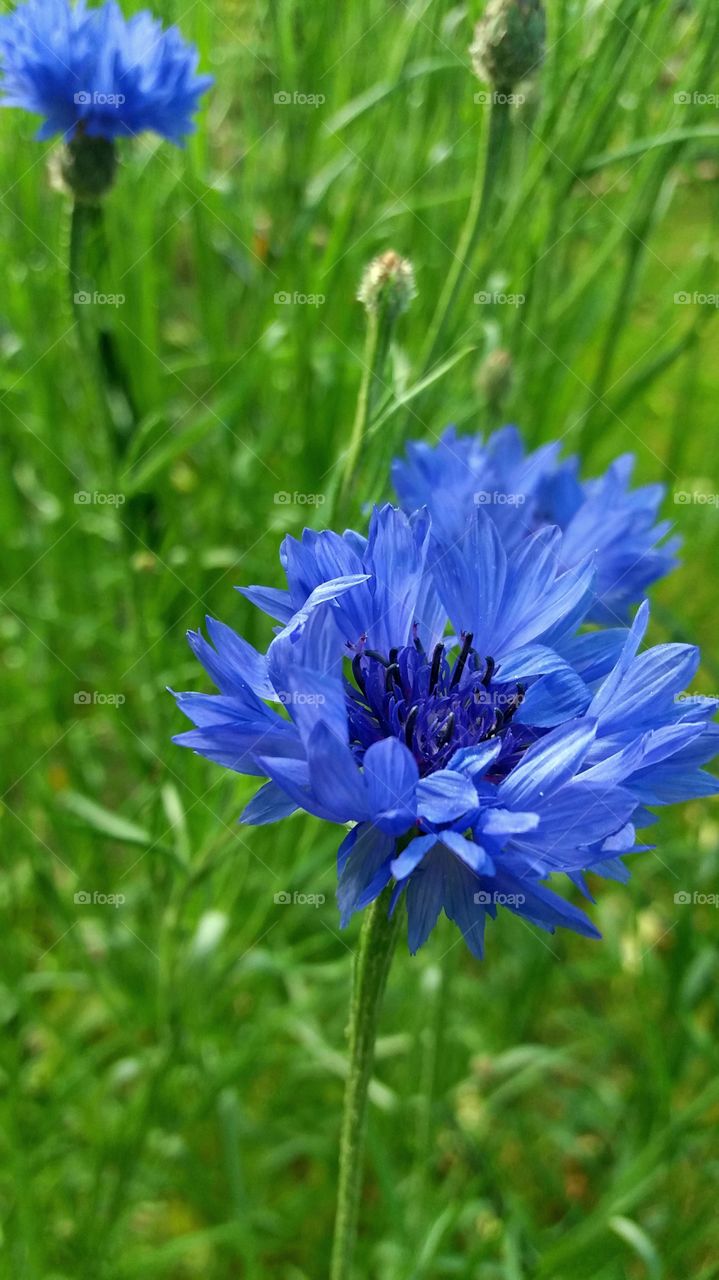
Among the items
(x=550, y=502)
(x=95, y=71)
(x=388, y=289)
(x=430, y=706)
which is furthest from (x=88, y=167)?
(x=430, y=706)

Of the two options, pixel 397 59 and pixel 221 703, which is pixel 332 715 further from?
pixel 397 59

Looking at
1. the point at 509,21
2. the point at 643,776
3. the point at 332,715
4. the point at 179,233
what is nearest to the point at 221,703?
the point at 332,715

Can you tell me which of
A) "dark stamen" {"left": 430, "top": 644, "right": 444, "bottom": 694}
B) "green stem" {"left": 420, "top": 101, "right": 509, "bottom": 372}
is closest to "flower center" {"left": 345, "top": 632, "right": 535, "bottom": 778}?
"dark stamen" {"left": 430, "top": 644, "right": 444, "bottom": 694}

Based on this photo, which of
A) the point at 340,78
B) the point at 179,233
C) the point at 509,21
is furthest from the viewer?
the point at 179,233

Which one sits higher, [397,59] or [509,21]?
[397,59]

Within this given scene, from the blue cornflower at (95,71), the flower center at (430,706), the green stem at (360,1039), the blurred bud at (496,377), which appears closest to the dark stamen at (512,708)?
the flower center at (430,706)

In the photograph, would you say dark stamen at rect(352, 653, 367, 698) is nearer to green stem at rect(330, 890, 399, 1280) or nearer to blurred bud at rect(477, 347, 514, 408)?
green stem at rect(330, 890, 399, 1280)
